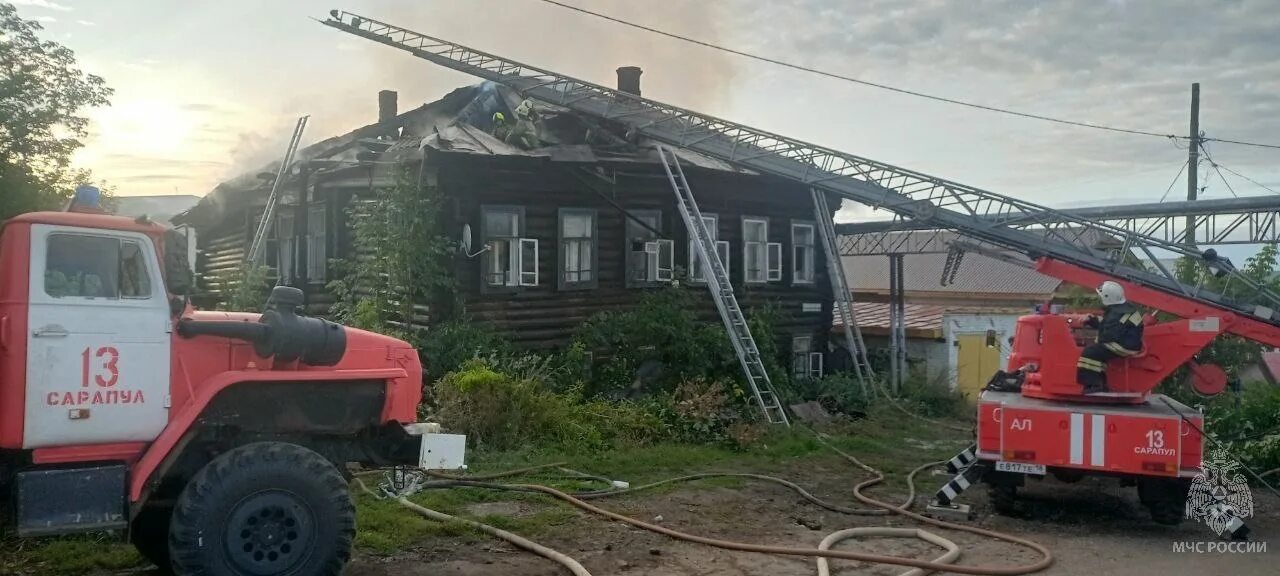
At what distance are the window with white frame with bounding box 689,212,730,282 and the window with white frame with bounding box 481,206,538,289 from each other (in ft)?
10.5

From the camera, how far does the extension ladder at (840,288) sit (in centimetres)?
1781

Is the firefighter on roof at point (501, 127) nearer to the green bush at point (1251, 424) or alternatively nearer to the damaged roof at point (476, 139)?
the damaged roof at point (476, 139)

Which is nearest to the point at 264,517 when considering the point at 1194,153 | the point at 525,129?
the point at 525,129

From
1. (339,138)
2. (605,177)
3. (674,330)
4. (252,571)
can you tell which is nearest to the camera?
(252,571)

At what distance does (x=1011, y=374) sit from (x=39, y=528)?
911 cm

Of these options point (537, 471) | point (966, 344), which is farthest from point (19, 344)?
point (966, 344)

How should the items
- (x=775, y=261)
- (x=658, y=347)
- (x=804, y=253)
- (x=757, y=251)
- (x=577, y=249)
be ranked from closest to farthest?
(x=658, y=347), (x=577, y=249), (x=757, y=251), (x=775, y=261), (x=804, y=253)

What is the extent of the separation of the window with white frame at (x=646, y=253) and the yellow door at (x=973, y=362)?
24.9 feet

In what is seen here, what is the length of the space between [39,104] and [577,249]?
9.43 meters

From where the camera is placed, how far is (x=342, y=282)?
15102 millimetres

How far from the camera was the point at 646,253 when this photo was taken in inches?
635

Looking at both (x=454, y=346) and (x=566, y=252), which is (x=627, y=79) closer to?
(x=566, y=252)

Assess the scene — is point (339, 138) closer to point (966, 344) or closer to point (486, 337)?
point (486, 337)

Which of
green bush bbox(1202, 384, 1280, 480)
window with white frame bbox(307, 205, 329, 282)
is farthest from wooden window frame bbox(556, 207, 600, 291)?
green bush bbox(1202, 384, 1280, 480)
